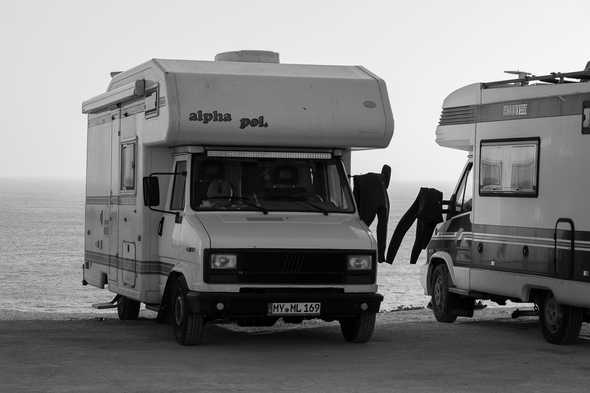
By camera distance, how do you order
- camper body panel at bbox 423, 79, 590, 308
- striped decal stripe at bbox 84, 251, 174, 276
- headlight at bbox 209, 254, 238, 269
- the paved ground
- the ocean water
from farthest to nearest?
the ocean water, striped decal stripe at bbox 84, 251, 174, 276, camper body panel at bbox 423, 79, 590, 308, headlight at bbox 209, 254, 238, 269, the paved ground

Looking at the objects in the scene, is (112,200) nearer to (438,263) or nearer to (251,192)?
(251,192)

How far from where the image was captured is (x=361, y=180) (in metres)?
16.2

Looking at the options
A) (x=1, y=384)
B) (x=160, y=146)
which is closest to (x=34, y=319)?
(x=160, y=146)

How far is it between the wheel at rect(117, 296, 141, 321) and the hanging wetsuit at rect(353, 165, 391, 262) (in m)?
4.40

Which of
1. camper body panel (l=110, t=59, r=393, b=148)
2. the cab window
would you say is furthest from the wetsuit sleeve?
camper body panel (l=110, t=59, r=393, b=148)

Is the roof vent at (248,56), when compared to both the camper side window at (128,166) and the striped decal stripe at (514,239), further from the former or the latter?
the striped decal stripe at (514,239)

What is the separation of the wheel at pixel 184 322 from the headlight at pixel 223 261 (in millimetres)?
625

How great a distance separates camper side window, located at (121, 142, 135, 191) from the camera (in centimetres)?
1702

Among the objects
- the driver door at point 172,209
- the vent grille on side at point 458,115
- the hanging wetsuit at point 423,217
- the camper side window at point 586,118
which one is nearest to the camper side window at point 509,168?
the vent grille on side at point 458,115

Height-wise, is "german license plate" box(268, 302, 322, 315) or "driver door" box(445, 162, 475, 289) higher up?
"driver door" box(445, 162, 475, 289)

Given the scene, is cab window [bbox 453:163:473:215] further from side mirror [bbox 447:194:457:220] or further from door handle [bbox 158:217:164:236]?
door handle [bbox 158:217:164:236]

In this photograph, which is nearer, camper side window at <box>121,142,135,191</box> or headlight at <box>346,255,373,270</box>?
headlight at <box>346,255,373,270</box>

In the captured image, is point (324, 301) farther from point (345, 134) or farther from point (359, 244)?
point (345, 134)

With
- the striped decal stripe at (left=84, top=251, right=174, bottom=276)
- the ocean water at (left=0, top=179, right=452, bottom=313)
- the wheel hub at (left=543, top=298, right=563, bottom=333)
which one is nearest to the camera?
the wheel hub at (left=543, top=298, right=563, bottom=333)
